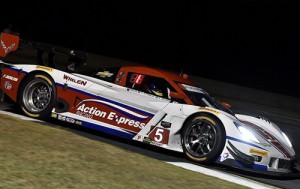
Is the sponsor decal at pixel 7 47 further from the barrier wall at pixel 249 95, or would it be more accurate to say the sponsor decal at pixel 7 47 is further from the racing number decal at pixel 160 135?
the barrier wall at pixel 249 95

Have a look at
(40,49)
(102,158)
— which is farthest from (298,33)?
(102,158)

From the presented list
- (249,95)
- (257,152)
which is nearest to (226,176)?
(257,152)

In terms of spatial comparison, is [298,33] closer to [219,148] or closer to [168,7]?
[168,7]

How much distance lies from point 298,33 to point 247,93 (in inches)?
272

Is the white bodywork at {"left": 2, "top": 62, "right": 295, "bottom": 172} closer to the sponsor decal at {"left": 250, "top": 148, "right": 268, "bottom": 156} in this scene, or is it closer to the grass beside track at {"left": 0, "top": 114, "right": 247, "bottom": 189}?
the sponsor decal at {"left": 250, "top": 148, "right": 268, "bottom": 156}

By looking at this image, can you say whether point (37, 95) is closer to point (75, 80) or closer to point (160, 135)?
point (75, 80)

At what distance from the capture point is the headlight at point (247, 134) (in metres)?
7.46

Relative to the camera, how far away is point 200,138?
764 centimetres

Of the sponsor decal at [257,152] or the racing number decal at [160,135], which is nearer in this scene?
the sponsor decal at [257,152]

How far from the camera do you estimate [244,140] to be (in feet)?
24.3

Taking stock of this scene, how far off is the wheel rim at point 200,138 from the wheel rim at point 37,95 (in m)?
2.62

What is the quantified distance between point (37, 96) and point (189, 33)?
2320cm

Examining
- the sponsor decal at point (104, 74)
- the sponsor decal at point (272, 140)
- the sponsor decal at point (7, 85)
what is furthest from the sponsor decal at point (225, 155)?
the sponsor decal at point (7, 85)

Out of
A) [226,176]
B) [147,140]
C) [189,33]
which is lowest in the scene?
[226,176]
